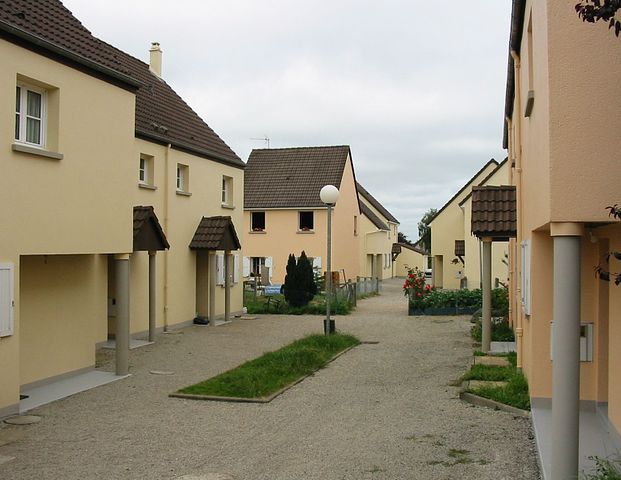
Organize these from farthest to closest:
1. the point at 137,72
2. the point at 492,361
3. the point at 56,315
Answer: the point at 137,72 < the point at 492,361 < the point at 56,315

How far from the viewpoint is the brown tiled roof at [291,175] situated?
A: 36.4 m

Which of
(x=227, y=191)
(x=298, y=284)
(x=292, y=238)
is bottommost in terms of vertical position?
(x=298, y=284)

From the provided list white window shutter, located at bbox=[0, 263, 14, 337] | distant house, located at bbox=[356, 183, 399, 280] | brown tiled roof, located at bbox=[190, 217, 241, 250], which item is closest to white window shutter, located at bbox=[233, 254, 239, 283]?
brown tiled roof, located at bbox=[190, 217, 241, 250]

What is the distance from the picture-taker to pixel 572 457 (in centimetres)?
564

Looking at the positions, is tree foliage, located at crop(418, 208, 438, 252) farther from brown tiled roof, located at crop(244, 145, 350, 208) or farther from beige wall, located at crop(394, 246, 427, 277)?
brown tiled roof, located at crop(244, 145, 350, 208)

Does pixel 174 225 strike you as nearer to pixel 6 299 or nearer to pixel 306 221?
pixel 6 299

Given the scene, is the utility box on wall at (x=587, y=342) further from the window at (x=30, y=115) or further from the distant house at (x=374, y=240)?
the distant house at (x=374, y=240)

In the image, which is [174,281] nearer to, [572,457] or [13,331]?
[13,331]

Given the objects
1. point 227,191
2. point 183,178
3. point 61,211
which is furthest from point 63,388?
point 227,191

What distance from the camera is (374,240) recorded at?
5141cm

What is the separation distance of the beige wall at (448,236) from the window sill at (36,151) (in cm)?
3287

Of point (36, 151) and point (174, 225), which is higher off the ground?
point (36, 151)

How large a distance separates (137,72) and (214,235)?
5850mm

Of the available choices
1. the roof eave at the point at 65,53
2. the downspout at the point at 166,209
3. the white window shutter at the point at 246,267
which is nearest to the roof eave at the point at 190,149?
the downspout at the point at 166,209
